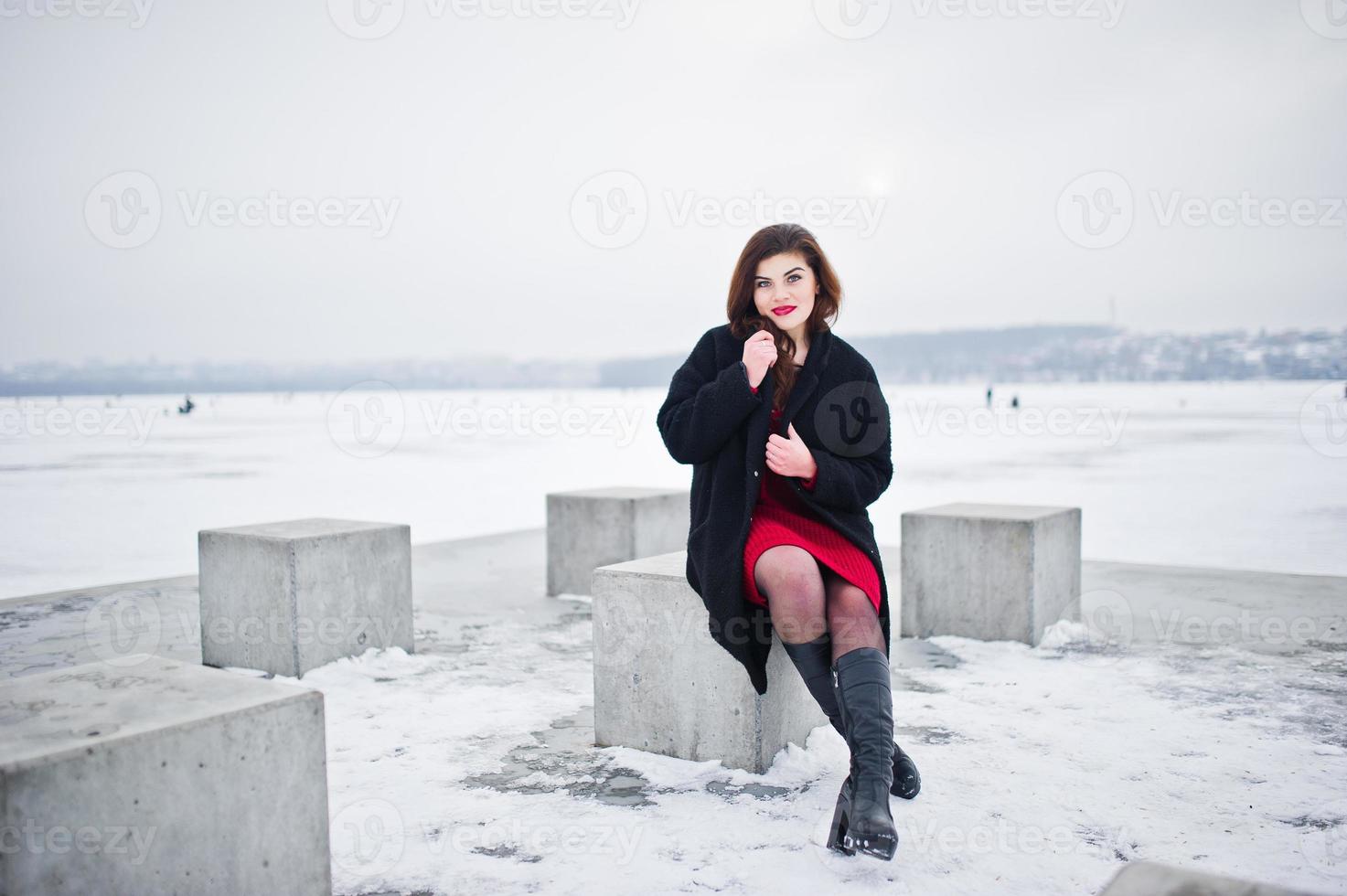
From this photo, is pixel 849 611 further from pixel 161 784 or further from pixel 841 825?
pixel 161 784

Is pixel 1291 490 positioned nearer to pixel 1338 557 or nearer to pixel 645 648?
pixel 1338 557

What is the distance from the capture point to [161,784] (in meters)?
2.33

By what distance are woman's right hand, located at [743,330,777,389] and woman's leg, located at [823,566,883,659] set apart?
0.70 m

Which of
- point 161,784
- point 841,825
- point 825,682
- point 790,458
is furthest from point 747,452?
point 161,784

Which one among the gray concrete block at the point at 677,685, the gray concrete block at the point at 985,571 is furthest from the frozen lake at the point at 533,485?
the gray concrete block at the point at 677,685

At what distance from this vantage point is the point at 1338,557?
8.76 meters

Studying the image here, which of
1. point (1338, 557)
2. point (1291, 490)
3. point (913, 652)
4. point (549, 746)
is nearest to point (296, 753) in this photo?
point (549, 746)

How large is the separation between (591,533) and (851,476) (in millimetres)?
4406

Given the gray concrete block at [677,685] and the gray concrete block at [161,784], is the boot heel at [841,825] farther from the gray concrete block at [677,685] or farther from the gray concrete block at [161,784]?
the gray concrete block at [161,784]

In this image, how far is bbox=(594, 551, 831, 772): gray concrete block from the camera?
382 cm

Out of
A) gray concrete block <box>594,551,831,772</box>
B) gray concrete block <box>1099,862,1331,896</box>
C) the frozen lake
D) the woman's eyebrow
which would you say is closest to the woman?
the woman's eyebrow

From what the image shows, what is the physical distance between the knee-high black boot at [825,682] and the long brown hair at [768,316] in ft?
2.68

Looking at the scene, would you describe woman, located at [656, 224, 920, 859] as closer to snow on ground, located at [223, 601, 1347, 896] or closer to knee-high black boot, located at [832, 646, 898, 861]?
knee-high black boot, located at [832, 646, 898, 861]

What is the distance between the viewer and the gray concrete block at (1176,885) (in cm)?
157
